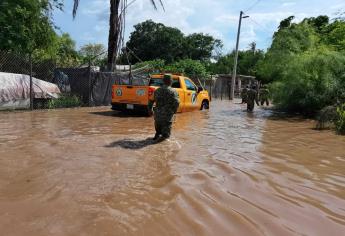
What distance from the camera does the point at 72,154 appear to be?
739 cm

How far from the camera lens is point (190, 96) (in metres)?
16.8

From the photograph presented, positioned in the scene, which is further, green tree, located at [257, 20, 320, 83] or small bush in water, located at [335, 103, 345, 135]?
green tree, located at [257, 20, 320, 83]

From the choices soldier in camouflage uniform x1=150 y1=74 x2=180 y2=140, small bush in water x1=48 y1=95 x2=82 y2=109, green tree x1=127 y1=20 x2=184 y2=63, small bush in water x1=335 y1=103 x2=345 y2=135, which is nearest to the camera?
soldier in camouflage uniform x1=150 y1=74 x2=180 y2=140

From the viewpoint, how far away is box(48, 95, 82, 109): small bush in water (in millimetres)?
15785

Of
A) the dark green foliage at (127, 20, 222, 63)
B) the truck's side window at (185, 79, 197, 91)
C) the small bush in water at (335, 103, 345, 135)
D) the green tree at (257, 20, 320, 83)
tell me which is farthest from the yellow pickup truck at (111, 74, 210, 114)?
the dark green foliage at (127, 20, 222, 63)

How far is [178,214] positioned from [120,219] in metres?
0.69

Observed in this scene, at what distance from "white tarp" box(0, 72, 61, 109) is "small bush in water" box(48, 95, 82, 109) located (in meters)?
0.42

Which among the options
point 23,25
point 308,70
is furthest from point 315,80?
point 23,25

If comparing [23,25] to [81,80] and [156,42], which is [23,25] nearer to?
[81,80]

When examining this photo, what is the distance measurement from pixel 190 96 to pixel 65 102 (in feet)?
17.0

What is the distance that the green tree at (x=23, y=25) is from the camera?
16812mm

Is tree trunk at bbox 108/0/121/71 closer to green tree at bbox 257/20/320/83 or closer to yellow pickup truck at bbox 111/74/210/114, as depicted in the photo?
yellow pickup truck at bbox 111/74/210/114

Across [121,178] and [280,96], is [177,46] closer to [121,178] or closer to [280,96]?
[280,96]

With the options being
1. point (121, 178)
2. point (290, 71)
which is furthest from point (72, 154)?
point (290, 71)
